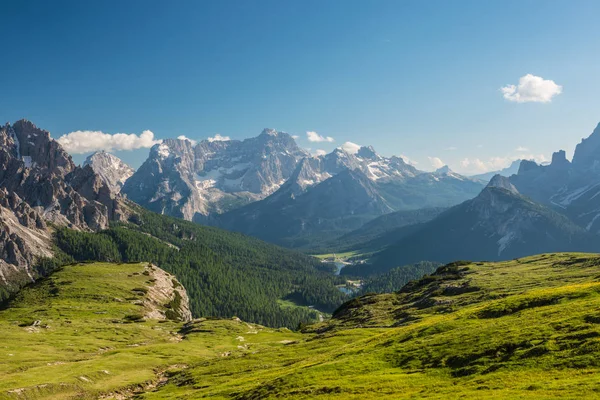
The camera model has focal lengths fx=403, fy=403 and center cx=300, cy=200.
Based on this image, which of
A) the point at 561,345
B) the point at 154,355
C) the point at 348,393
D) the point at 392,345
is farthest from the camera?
the point at 154,355

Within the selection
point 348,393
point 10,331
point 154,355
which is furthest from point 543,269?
point 10,331

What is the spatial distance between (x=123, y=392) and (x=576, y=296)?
7936 cm

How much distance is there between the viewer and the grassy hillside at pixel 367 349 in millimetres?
40250

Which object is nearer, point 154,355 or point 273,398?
point 273,398

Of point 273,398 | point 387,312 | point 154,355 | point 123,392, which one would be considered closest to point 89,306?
point 154,355

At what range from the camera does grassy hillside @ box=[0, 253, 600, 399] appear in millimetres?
40250

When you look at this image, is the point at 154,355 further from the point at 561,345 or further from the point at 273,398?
the point at 561,345

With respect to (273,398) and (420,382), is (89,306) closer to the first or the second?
(273,398)

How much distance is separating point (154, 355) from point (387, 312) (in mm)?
67365

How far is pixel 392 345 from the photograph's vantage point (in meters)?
60.6

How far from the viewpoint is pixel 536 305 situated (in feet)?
193

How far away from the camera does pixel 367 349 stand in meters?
63.8

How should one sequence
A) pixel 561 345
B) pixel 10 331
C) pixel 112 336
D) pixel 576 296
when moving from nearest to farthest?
pixel 561 345, pixel 576 296, pixel 10 331, pixel 112 336

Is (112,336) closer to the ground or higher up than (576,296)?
closer to the ground
